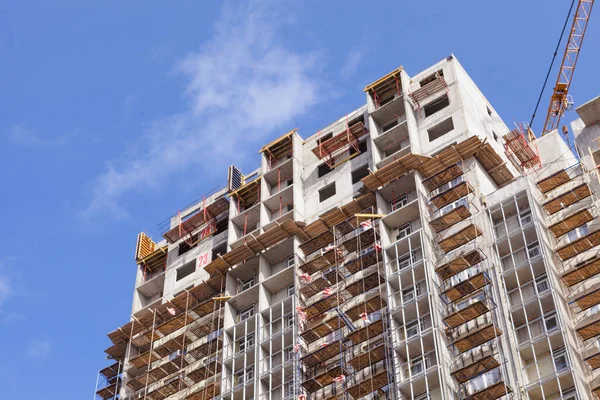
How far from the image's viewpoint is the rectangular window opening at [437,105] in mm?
83650

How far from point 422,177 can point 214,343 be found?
19814mm

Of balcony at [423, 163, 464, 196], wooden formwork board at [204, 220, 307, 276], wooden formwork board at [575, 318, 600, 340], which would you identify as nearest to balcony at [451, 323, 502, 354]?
wooden formwork board at [575, 318, 600, 340]

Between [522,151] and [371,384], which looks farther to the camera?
[522,151]

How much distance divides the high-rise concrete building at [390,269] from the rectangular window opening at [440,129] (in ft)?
0.51

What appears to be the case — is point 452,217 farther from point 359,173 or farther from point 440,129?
point 359,173

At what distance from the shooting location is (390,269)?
239ft

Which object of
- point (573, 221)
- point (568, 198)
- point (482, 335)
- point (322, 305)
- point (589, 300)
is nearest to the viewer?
point (589, 300)

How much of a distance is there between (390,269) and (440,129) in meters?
14.4

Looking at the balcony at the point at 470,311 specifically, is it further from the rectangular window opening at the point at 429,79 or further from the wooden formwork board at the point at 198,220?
the wooden formwork board at the point at 198,220

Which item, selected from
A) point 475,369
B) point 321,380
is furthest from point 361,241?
point 475,369

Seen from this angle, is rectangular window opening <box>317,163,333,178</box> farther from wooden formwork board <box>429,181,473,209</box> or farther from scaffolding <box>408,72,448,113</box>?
wooden formwork board <box>429,181,473,209</box>

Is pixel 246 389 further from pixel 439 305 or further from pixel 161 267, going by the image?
pixel 161 267

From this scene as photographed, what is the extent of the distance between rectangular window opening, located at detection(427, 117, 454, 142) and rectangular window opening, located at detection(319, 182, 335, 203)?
8.85m

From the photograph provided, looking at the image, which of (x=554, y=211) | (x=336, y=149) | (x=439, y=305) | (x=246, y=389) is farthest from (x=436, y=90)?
(x=246, y=389)
